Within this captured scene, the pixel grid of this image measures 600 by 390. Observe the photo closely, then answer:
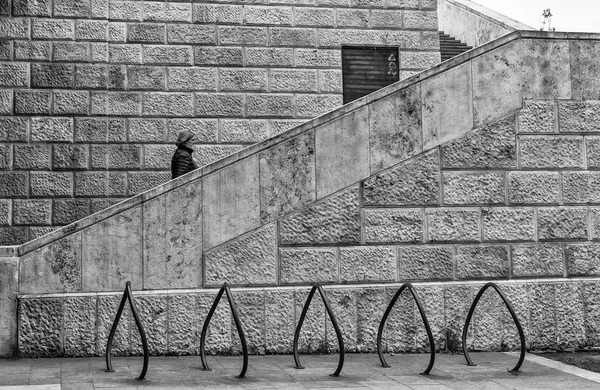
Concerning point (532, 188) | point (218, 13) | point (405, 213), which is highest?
point (218, 13)

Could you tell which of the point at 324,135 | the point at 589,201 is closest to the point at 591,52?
the point at 589,201

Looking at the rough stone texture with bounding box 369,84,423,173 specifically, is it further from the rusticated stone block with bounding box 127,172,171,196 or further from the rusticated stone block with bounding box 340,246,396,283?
the rusticated stone block with bounding box 127,172,171,196

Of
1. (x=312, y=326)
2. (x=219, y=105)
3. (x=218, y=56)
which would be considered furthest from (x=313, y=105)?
(x=312, y=326)

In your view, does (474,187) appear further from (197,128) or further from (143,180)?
(143,180)

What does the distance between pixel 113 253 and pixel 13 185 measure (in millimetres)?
3914

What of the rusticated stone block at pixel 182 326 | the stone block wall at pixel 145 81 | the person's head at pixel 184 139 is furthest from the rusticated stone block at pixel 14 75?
the rusticated stone block at pixel 182 326

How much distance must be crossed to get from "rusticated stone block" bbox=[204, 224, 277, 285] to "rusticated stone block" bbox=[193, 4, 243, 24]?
501 cm

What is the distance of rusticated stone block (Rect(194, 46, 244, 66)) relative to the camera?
14.0 meters

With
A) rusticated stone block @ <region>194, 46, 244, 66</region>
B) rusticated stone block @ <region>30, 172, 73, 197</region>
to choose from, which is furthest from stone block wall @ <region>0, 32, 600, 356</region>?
rusticated stone block @ <region>194, 46, 244, 66</region>

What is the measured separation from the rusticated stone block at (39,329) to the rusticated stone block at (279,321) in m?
2.34

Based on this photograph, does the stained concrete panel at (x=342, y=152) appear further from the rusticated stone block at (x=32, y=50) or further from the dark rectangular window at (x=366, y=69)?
the rusticated stone block at (x=32, y=50)

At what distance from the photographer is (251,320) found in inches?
400

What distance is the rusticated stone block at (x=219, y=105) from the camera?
13805 mm

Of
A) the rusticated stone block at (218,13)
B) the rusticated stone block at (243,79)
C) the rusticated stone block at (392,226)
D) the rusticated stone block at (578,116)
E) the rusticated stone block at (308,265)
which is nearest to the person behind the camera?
the rusticated stone block at (308,265)
